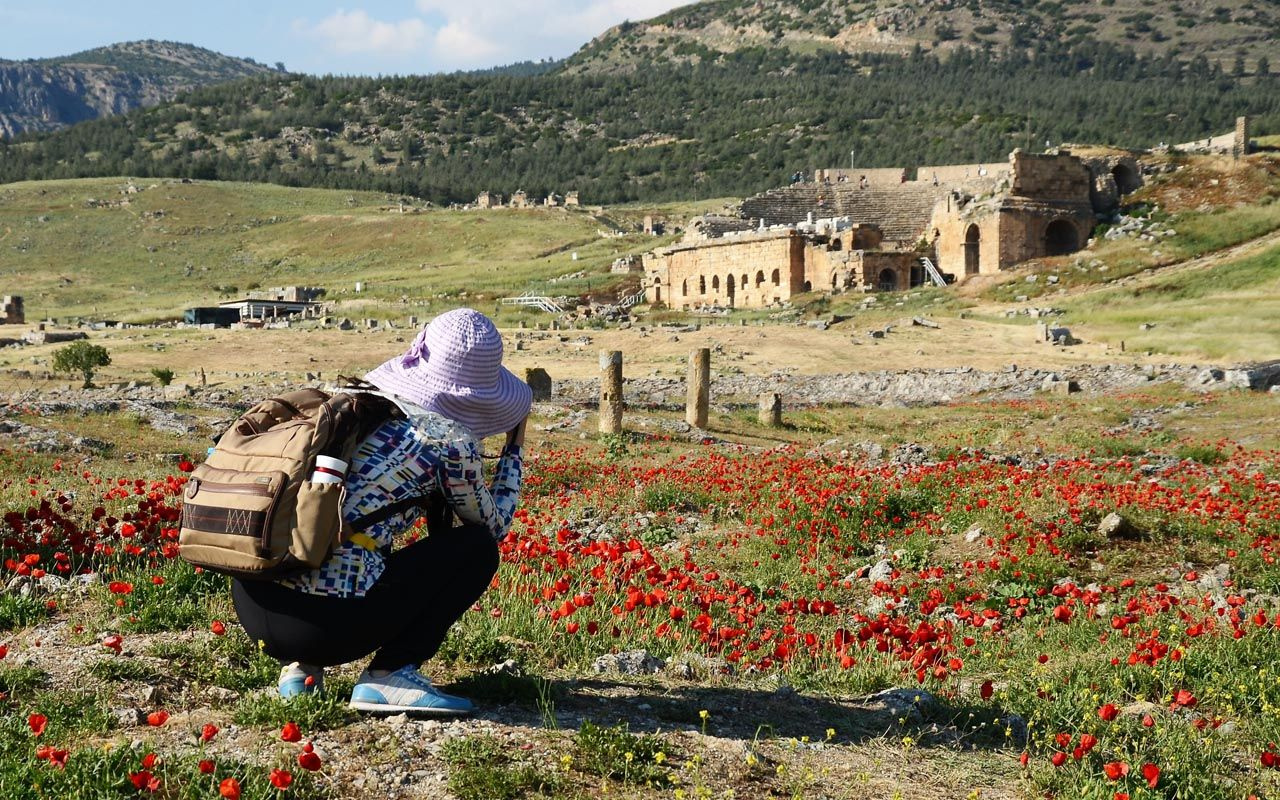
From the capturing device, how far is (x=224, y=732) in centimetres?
400

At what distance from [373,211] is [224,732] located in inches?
4161

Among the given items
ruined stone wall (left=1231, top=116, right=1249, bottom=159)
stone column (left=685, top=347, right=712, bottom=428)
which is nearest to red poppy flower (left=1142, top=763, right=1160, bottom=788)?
stone column (left=685, top=347, right=712, bottom=428)

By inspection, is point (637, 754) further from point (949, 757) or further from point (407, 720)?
point (949, 757)

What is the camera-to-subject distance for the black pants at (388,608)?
4.01 m

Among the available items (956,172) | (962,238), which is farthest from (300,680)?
(956,172)

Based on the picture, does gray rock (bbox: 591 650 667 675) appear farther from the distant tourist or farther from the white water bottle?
the white water bottle

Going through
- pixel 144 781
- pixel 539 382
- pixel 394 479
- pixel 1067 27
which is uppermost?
pixel 1067 27

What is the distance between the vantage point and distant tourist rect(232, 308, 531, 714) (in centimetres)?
398

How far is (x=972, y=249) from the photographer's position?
48.9 metres

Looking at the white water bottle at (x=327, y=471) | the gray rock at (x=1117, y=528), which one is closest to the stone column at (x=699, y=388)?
the gray rock at (x=1117, y=528)

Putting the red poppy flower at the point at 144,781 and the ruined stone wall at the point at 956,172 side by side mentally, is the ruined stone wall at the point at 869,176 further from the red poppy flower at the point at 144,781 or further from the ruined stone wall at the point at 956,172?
the red poppy flower at the point at 144,781

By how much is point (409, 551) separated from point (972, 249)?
48077 mm

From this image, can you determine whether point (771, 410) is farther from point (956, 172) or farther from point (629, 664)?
point (956, 172)

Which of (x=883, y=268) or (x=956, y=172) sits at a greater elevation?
(x=956, y=172)
